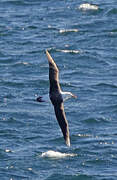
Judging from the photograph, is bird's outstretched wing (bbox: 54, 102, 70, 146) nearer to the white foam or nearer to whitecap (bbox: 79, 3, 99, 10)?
the white foam

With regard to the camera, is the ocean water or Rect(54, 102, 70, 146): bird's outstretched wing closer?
Rect(54, 102, 70, 146): bird's outstretched wing

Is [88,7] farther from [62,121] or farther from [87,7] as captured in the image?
[62,121]

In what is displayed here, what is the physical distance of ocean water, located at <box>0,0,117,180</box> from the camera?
30.0 m

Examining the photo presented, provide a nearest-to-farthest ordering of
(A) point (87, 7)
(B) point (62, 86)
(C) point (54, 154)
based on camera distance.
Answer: (C) point (54, 154), (B) point (62, 86), (A) point (87, 7)

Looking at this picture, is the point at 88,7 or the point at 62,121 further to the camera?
the point at 88,7

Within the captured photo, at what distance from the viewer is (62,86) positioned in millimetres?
37000

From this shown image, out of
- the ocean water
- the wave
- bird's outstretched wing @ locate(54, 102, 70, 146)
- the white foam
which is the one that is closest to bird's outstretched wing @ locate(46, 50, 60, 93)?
bird's outstretched wing @ locate(54, 102, 70, 146)

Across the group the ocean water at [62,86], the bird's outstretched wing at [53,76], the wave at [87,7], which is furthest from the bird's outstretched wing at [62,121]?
the wave at [87,7]

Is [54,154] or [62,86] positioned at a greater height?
[54,154]

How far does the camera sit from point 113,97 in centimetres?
3588

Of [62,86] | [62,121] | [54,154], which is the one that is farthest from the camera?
[62,86]

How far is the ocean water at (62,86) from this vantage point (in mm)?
30031

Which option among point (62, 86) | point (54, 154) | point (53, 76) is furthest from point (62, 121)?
point (62, 86)

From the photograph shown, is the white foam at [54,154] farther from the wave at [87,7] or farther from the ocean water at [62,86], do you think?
the wave at [87,7]
